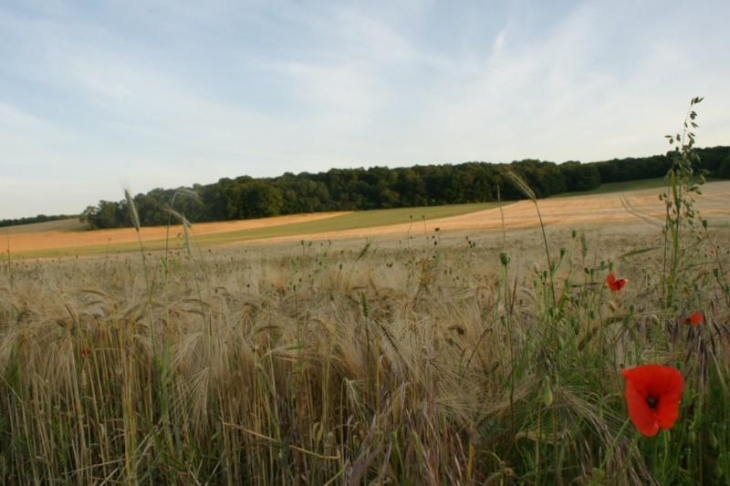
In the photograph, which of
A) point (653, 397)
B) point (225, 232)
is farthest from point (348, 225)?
point (653, 397)

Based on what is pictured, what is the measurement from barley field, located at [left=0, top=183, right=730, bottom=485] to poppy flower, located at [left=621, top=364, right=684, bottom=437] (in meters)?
0.04

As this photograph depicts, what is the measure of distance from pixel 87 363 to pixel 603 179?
226 feet

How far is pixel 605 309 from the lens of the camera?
2281 millimetres

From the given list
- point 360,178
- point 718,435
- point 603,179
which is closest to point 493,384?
point 718,435

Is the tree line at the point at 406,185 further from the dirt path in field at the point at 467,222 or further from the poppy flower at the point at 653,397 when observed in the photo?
the poppy flower at the point at 653,397

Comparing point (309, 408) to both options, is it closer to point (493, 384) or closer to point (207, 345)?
point (207, 345)

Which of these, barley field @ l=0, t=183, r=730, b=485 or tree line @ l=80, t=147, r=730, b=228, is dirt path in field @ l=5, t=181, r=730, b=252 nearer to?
tree line @ l=80, t=147, r=730, b=228

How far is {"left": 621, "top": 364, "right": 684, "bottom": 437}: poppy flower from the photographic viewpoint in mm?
1044

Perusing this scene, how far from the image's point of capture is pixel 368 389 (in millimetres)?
1908

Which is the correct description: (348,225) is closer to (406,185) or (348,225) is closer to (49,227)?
(406,185)

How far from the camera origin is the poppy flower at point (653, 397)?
1.04 meters

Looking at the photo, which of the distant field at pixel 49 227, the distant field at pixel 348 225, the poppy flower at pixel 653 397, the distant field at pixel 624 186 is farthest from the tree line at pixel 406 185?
the poppy flower at pixel 653 397

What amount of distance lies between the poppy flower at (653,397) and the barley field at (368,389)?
40 millimetres

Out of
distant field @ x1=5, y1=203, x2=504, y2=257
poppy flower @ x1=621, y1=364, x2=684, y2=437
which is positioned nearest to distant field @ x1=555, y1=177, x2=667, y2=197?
distant field @ x1=5, y1=203, x2=504, y2=257
